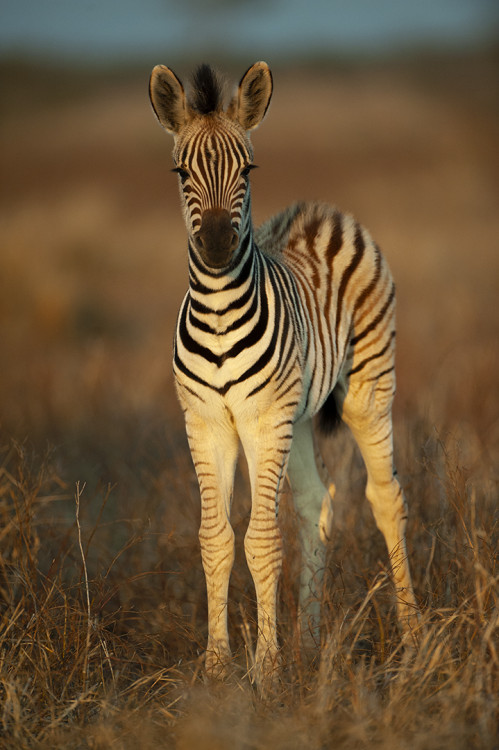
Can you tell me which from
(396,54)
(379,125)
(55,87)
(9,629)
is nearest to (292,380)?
(9,629)

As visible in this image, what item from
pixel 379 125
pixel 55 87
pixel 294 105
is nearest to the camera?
pixel 379 125

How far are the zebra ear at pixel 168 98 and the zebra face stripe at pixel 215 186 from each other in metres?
0.12

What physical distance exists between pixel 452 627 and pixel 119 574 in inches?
88.5

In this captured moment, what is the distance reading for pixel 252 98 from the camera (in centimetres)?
452

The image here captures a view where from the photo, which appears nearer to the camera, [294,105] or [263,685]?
[263,685]

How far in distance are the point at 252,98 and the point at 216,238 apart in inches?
38.4

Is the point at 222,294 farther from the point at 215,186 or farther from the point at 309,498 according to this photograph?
the point at 309,498

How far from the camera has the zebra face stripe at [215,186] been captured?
403 centimetres

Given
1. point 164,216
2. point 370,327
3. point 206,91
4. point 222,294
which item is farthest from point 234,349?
point 164,216

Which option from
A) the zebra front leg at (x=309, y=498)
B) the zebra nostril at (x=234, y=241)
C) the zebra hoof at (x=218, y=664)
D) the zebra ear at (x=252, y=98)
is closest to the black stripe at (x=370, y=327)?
the zebra front leg at (x=309, y=498)

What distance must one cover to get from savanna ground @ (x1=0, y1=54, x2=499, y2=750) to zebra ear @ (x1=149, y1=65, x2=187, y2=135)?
193 centimetres

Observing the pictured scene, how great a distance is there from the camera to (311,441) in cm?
575

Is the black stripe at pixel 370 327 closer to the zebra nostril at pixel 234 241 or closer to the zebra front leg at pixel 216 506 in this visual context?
the zebra front leg at pixel 216 506

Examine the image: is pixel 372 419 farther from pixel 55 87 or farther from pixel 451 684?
pixel 55 87
